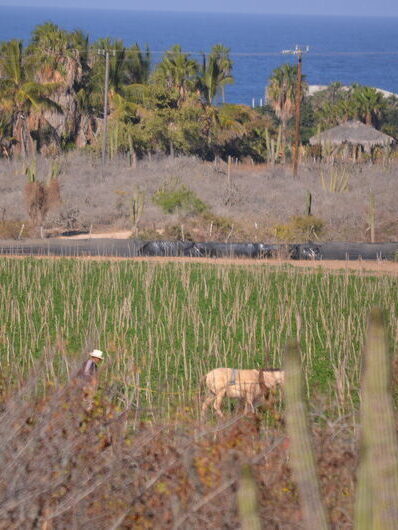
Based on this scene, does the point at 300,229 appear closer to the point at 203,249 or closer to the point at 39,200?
the point at 203,249

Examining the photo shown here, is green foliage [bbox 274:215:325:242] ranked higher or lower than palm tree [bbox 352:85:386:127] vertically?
lower

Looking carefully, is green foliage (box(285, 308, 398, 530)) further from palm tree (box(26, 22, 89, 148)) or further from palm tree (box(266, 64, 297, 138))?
palm tree (box(266, 64, 297, 138))

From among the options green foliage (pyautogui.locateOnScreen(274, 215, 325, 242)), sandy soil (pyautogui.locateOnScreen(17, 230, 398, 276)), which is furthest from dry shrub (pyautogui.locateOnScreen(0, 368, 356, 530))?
green foliage (pyautogui.locateOnScreen(274, 215, 325, 242))

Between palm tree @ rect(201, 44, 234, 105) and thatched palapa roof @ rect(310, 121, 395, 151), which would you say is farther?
thatched palapa roof @ rect(310, 121, 395, 151)

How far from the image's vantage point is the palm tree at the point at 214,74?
38406 mm

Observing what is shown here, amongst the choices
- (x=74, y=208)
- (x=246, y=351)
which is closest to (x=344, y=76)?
(x=74, y=208)

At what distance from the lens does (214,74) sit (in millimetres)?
38938

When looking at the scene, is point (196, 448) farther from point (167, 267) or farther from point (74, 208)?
Answer: point (74, 208)

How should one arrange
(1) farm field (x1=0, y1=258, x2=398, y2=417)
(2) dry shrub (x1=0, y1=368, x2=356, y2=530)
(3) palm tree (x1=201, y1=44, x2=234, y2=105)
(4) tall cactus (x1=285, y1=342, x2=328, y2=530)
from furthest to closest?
(3) palm tree (x1=201, y1=44, x2=234, y2=105) < (1) farm field (x1=0, y1=258, x2=398, y2=417) < (2) dry shrub (x1=0, y1=368, x2=356, y2=530) < (4) tall cactus (x1=285, y1=342, x2=328, y2=530)

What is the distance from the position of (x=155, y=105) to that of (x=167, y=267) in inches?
752

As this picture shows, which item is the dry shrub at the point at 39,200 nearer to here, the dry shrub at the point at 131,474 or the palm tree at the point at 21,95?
the palm tree at the point at 21,95

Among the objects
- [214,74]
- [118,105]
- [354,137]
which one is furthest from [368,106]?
[118,105]

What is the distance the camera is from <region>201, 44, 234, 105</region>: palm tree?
126ft

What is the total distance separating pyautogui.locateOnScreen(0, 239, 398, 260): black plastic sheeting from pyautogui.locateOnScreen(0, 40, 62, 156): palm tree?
1588 centimetres
